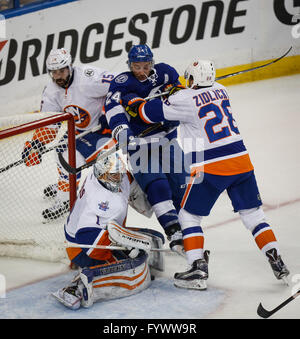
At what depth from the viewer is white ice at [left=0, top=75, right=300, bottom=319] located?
3244mm

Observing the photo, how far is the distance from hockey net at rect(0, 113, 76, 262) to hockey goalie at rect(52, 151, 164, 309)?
45 centimetres

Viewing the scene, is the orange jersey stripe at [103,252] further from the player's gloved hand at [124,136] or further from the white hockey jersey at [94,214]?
the player's gloved hand at [124,136]

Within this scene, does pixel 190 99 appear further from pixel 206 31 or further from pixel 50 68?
pixel 206 31

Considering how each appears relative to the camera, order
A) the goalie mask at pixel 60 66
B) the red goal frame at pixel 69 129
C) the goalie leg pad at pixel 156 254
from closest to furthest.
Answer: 1. the red goal frame at pixel 69 129
2. the goalie leg pad at pixel 156 254
3. the goalie mask at pixel 60 66

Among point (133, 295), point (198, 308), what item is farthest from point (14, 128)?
point (198, 308)

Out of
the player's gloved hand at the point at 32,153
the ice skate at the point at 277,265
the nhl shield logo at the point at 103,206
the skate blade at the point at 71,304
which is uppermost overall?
the player's gloved hand at the point at 32,153

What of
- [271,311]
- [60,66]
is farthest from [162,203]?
[60,66]

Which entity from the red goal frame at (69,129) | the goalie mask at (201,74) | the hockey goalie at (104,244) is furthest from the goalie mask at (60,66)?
the goalie mask at (201,74)

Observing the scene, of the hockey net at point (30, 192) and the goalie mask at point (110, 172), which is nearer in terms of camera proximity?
the goalie mask at point (110, 172)

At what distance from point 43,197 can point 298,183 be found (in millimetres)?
1772

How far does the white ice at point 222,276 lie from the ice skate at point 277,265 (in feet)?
0.22

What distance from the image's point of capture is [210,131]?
3387 millimetres

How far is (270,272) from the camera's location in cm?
361

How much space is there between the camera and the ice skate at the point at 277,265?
3.38m
